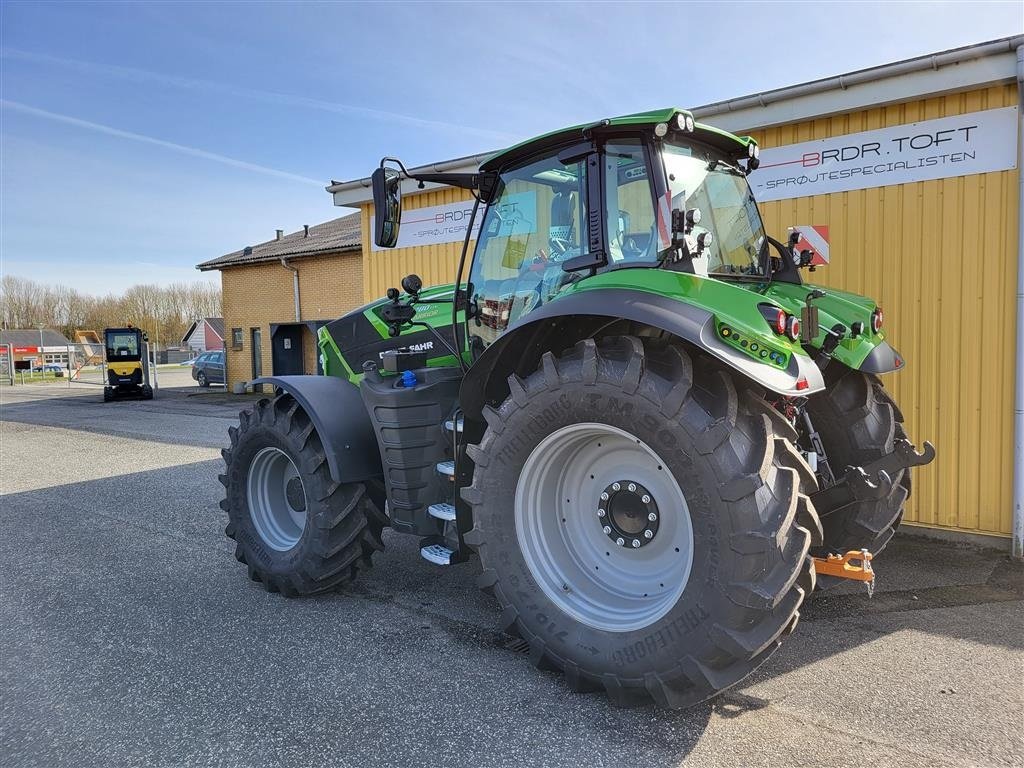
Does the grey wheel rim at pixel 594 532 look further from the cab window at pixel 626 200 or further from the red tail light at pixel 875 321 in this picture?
the red tail light at pixel 875 321

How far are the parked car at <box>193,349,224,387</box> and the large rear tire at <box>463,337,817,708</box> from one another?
24.1 m

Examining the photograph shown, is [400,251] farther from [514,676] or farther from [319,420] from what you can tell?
[514,676]

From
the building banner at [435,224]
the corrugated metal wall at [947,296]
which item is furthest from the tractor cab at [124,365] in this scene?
the corrugated metal wall at [947,296]

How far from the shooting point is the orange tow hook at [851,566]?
2.94 m

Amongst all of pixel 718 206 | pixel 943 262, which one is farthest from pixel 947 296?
pixel 718 206

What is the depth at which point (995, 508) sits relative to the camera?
5555 mm

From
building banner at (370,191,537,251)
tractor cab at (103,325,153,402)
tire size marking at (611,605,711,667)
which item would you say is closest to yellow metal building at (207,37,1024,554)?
building banner at (370,191,537,251)

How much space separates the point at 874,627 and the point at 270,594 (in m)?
3.58

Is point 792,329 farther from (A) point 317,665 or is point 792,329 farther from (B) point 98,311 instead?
(B) point 98,311

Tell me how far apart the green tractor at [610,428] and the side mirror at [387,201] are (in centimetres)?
1

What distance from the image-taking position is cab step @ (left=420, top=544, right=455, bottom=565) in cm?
368

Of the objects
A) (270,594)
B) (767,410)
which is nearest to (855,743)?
(767,410)

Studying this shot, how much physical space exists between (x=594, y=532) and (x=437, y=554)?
900mm

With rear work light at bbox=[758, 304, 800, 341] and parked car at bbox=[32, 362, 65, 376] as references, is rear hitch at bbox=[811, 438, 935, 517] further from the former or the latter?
parked car at bbox=[32, 362, 65, 376]
